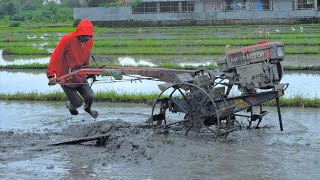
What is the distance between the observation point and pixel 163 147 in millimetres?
7328

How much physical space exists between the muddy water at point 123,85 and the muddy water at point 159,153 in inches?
122

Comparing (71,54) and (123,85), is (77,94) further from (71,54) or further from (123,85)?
(123,85)

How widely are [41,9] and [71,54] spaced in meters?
63.2

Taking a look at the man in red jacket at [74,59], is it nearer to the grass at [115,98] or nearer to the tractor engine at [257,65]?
the tractor engine at [257,65]

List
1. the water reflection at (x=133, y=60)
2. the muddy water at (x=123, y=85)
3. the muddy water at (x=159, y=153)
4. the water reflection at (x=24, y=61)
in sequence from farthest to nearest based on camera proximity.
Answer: the water reflection at (x=24, y=61) → the water reflection at (x=133, y=60) → the muddy water at (x=123, y=85) → the muddy water at (x=159, y=153)

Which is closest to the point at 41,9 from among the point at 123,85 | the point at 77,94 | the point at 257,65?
the point at 123,85

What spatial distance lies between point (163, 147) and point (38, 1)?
2946 inches

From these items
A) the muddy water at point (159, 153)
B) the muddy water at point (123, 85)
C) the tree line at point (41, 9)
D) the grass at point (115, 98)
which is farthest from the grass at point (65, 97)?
the tree line at point (41, 9)

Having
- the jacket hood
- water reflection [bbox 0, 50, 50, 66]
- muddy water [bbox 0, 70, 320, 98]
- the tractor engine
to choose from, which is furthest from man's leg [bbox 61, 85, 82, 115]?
water reflection [bbox 0, 50, 50, 66]

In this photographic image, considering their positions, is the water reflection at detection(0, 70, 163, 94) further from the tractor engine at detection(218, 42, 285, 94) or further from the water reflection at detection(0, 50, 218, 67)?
the tractor engine at detection(218, 42, 285, 94)

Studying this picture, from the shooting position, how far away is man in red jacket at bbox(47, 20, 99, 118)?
26.7 feet

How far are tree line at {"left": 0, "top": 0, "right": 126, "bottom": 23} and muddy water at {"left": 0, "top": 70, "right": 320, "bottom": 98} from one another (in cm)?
3265

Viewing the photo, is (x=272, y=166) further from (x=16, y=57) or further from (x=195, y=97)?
(x=16, y=57)

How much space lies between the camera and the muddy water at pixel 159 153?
6.28m
